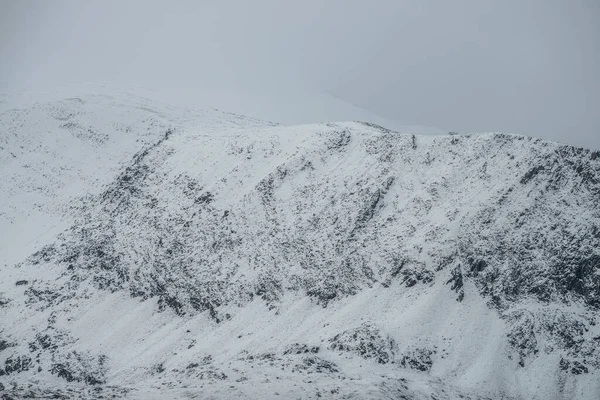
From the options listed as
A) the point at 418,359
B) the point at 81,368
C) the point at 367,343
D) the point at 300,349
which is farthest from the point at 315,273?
the point at 81,368

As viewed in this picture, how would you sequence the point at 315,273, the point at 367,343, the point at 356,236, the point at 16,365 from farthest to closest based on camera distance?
the point at 356,236
the point at 315,273
the point at 16,365
the point at 367,343

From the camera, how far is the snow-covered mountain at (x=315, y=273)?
42.6 metres

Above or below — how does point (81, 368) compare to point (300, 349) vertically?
below

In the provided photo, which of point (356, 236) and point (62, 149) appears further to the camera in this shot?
point (62, 149)

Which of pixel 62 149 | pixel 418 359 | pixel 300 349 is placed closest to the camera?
pixel 418 359

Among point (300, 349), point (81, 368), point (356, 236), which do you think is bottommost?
point (81, 368)

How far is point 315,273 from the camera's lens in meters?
54.9

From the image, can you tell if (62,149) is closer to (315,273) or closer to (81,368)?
(81,368)

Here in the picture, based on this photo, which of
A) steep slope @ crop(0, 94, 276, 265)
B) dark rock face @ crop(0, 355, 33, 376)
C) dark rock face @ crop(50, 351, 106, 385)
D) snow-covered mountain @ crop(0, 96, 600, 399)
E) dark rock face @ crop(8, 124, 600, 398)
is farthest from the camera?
steep slope @ crop(0, 94, 276, 265)

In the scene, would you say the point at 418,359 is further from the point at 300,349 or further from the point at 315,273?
the point at 315,273

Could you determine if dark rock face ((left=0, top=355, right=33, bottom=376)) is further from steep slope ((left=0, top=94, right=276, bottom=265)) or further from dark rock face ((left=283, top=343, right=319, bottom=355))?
dark rock face ((left=283, top=343, right=319, bottom=355))

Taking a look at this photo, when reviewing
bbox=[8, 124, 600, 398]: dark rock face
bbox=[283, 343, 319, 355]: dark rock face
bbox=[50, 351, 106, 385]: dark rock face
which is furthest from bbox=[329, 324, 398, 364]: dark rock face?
bbox=[50, 351, 106, 385]: dark rock face

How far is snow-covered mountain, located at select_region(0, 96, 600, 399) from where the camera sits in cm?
4259

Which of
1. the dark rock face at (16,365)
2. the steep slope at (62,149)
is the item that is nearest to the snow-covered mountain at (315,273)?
the dark rock face at (16,365)
